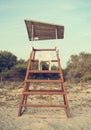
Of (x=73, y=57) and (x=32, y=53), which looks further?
(x=73, y=57)

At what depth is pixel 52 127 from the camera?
9.17 m

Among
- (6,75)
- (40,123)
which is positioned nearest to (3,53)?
(6,75)

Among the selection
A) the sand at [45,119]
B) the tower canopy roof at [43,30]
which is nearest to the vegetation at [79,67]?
the sand at [45,119]

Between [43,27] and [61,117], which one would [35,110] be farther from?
[43,27]

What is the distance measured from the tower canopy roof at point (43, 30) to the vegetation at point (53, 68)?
26242 millimetres

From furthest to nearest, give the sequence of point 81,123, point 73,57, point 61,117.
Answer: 1. point 73,57
2. point 61,117
3. point 81,123

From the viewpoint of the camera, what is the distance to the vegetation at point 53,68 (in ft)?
131

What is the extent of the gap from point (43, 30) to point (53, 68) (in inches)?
1183

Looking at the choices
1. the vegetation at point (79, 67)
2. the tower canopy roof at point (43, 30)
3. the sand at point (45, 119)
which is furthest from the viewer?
the vegetation at point (79, 67)

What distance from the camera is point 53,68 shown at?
41.4 metres

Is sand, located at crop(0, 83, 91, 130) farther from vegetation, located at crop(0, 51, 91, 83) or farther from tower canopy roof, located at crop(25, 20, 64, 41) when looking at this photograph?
vegetation, located at crop(0, 51, 91, 83)

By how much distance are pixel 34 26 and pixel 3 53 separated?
116 ft

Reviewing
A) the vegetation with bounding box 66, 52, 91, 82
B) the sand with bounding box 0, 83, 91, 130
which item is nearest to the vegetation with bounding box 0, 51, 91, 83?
the vegetation with bounding box 66, 52, 91, 82

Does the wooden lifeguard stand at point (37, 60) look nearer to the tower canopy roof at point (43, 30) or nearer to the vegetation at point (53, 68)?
the tower canopy roof at point (43, 30)
